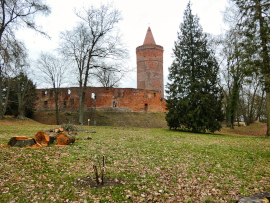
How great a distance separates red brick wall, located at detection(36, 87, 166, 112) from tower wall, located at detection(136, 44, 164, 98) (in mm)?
8346

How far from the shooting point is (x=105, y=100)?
33.3 meters

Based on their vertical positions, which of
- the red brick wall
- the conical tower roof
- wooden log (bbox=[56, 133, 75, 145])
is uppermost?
the conical tower roof

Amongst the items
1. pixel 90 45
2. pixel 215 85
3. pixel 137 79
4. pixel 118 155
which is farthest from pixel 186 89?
pixel 137 79

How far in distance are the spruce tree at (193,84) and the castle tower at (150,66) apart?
72.4ft

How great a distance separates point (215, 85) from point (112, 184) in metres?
17.1

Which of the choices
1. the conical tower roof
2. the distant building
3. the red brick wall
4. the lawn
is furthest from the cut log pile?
the conical tower roof

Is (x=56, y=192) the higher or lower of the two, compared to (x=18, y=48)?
lower

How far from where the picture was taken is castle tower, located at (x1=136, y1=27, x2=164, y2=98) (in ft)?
143

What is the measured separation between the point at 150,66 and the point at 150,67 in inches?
8.6

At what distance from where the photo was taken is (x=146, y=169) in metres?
6.35

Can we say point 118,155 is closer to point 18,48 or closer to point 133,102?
point 18,48

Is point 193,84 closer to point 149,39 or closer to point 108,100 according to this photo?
point 108,100

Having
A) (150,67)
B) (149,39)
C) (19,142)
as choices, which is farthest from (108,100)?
(19,142)

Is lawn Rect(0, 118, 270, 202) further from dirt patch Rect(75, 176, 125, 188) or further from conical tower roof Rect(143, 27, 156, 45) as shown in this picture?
conical tower roof Rect(143, 27, 156, 45)
